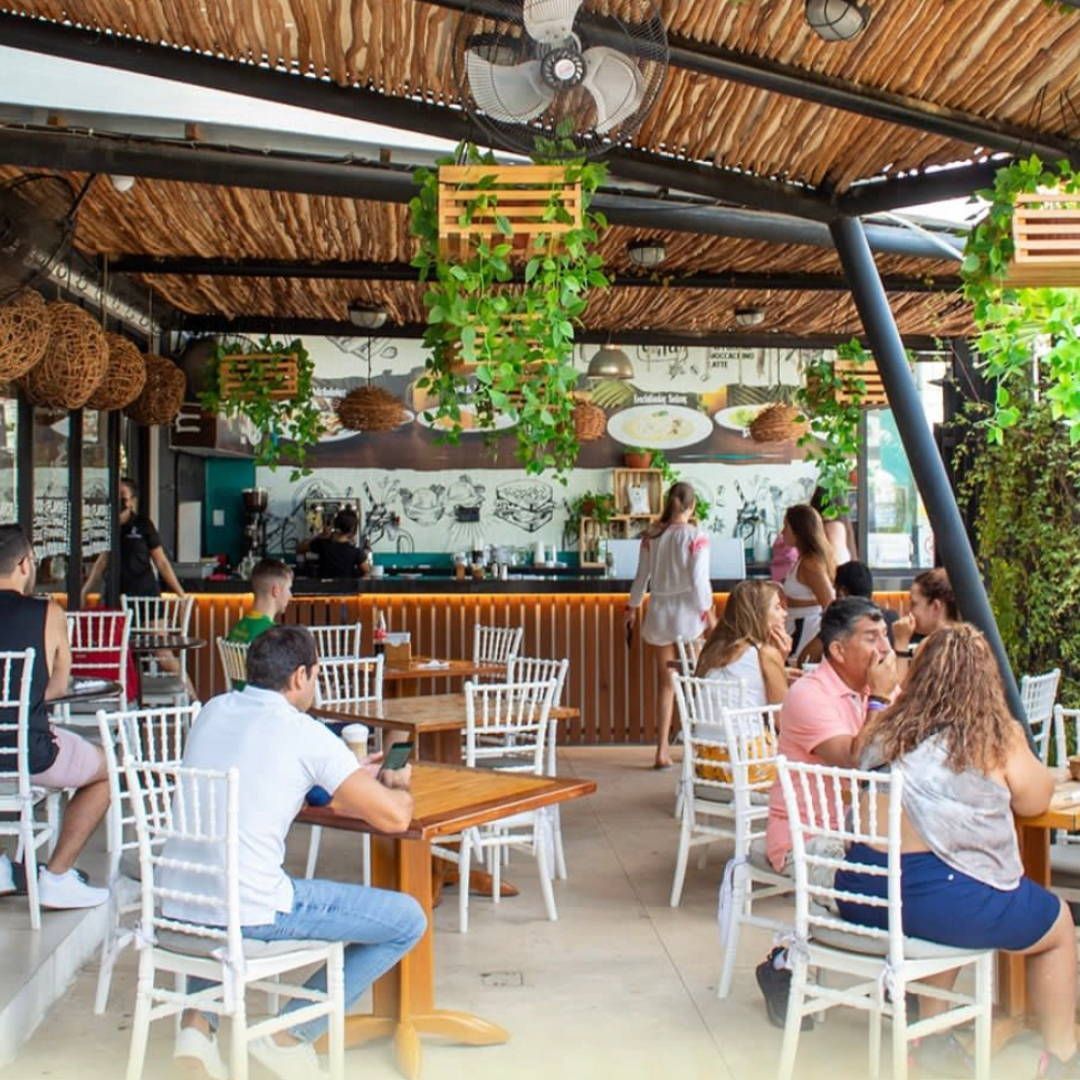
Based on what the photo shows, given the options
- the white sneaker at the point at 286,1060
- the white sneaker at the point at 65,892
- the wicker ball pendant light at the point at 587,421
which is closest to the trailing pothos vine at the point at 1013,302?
the white sneaker at the point at 286,1060

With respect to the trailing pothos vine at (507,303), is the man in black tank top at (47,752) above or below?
below

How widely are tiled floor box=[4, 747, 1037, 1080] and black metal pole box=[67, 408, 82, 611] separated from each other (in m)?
3.52

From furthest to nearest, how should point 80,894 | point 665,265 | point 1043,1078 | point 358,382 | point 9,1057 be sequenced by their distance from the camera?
1. point 358,382
2. point 665,265
3. point 80,894
4. point 9,1057
5. point 1043,1078

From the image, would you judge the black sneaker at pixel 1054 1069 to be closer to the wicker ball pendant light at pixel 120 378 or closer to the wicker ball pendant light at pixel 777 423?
the wicker ball pendant light at pixel 120 378

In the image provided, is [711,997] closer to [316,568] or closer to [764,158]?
[764,158]

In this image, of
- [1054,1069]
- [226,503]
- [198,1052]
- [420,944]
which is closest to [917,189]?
[1054,1069]

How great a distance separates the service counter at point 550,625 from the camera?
9852 mm

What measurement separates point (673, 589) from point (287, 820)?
5.54 metres

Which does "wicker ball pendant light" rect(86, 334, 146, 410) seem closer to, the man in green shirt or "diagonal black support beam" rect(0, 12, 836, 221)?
the man in green shirt

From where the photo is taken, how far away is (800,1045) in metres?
Result: 4.08

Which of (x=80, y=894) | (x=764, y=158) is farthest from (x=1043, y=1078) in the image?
(x=764, y=158)

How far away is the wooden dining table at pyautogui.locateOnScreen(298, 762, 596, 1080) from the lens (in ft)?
12.7

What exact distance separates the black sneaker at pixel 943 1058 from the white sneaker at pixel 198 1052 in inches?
74.8

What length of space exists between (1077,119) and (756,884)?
124 inches
